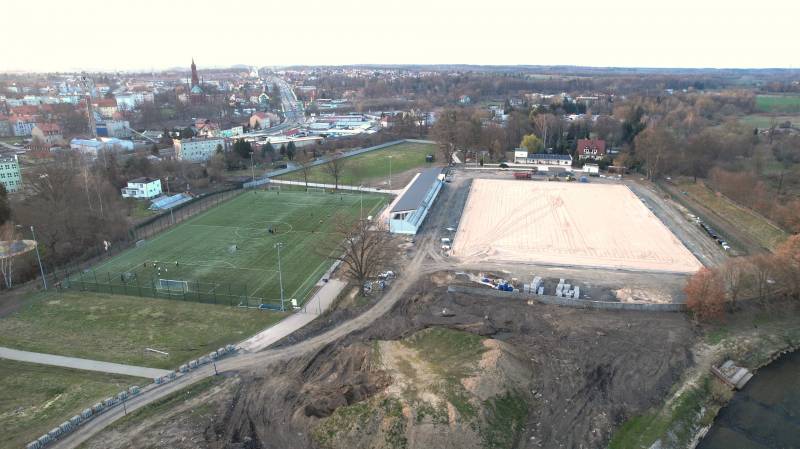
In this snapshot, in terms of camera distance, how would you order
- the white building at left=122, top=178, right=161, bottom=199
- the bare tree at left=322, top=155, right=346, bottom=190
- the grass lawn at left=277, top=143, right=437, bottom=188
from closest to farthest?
1. the white building at left=122, top=178, right=161, bottom=199
2. the bare tree at left=322, top=155, right=346, bottom=190
3. the grass lawn at left=277, top=143, right=437, bottom=188

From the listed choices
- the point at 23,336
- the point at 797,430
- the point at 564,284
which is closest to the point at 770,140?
the point at 564,284

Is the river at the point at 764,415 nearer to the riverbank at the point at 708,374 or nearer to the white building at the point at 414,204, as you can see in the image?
the riverbank at the point at 708,374

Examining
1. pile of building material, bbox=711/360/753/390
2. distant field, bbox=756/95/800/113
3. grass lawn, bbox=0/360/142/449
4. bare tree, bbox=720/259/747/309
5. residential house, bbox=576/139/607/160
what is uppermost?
distant field, bbox=756/95/800/113

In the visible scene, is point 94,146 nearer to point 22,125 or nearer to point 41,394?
point 22,125

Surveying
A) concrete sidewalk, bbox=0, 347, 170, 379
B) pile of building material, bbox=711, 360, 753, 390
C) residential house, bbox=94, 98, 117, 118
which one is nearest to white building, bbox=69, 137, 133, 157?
concrete sidewalk, bbox=0, 347, 170, 379

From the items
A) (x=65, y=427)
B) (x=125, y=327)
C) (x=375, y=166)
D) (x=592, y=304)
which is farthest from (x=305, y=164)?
(x=65, y=427)

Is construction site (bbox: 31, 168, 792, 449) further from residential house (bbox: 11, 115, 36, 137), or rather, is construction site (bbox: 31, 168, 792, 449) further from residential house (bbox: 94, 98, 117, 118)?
residential house (bbox: 94, 98, 117, 118)

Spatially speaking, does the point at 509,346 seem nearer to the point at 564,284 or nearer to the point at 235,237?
the point at 564,284
